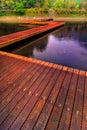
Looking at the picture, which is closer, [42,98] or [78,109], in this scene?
[78,109]

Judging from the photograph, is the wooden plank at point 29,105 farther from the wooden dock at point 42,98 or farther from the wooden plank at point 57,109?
the wooden plank at point 57,109

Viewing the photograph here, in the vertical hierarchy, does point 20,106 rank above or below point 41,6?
below

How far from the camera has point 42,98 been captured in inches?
92.7

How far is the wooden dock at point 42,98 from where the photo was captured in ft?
6.08

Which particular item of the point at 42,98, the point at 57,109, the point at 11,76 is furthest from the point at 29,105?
the point at 11,76

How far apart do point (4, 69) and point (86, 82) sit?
1999mm

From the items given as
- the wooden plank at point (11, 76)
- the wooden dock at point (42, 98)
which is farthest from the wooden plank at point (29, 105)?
the wooden plank at point (11, 76)

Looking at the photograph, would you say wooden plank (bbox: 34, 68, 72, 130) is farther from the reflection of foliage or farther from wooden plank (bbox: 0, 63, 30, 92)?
the reflection of foliage

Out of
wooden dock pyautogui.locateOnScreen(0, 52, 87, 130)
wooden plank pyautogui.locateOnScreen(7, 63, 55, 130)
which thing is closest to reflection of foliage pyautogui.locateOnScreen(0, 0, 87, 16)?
wooden dock pyautogui.locateOnScreen(0, 52, 87, 130)

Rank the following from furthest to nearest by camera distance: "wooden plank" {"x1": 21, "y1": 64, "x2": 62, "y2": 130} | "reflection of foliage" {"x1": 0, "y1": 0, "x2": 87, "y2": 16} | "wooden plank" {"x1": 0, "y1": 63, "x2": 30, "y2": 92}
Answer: "reflection of foliage" {"x1": 0, "y1": 0, "x2": 87, "y2": 16}, "wooden plank" {"x1": 0, "y1": 63, "x2": 30, "y2": 92}, "wooden plank" {"x1": 21, "y1": 64, "x2": 62, "y2": 130}

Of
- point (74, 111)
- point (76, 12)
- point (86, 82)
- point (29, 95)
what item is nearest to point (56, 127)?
point (74, 111)

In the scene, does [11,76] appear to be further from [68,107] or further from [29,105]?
[68,107]

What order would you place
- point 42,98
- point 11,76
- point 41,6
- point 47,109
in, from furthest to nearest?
1. point 41,6
2. point 11,76
3. point 42,98
4. point 47,109

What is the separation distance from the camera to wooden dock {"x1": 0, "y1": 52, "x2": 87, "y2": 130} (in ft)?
6.08
